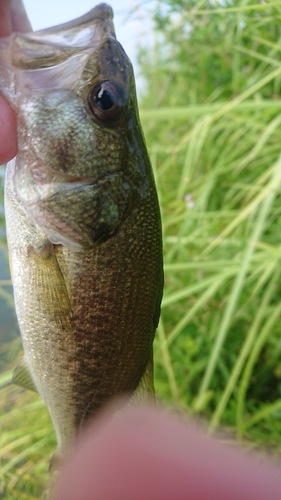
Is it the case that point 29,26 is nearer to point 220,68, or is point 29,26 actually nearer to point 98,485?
point 98,485

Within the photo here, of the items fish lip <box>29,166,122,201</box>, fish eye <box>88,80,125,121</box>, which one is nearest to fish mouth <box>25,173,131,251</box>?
fish lip <box>29,166,122,201</box>

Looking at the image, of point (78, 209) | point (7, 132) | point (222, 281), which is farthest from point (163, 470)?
point (222, 281)

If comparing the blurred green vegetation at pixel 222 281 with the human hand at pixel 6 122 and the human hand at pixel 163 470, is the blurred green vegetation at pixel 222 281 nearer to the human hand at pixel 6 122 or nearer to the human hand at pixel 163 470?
the human hand at pixel 6 122

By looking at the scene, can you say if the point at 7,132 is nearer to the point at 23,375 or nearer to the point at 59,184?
the point at 59,184

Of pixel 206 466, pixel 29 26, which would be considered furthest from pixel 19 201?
pixel 206 466

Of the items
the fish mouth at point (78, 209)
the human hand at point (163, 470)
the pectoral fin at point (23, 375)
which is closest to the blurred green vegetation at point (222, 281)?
the pectoral fin at point (23, 375)

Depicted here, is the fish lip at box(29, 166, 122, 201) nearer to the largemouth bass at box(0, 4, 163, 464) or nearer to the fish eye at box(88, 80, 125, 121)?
the largemouth bass at box(0, 4, 163, 464)
